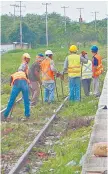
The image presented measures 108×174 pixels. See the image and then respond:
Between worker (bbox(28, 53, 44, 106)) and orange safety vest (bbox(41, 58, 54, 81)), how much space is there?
0.15 m

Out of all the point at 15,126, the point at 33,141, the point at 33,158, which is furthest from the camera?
the point at 15,126

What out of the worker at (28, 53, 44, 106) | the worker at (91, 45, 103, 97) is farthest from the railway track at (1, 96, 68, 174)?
the worker at (91, 45, 103, 97)

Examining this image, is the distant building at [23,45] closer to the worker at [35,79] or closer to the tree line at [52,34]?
the tree line at [52,34]

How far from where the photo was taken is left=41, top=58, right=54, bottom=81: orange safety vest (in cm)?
1694

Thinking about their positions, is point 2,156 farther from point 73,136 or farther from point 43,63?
point 43,63

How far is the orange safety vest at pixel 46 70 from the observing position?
16.9 metres

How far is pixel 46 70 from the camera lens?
1698cm

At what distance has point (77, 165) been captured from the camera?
8.49 m

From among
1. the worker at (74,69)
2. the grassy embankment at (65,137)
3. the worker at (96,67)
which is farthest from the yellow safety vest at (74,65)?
the worker at (96,67)

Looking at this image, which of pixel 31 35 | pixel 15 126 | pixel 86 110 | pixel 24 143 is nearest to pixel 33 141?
pixel 24 143

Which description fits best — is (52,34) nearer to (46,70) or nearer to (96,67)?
(96,67)

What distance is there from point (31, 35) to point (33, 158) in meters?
84.7

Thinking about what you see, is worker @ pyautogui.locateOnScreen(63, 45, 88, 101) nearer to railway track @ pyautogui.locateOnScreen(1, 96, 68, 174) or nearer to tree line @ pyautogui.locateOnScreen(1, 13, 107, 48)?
railway track @ pyautogui.locateOnScreen(1, 96, 68, 174)

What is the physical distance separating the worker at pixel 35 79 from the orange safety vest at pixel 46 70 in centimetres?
15
